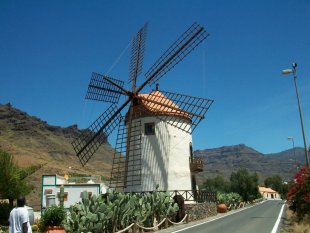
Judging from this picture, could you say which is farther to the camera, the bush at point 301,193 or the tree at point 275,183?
the tree at point 275,183

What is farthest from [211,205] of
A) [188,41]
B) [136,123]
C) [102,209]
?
[102,209]

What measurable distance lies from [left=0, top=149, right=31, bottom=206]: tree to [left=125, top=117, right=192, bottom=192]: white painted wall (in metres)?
13.8

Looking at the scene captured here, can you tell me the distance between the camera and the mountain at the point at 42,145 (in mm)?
107069

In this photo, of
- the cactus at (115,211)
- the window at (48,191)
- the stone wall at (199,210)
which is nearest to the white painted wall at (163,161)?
the stone wall at (199,210)

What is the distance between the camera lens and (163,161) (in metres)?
28.2

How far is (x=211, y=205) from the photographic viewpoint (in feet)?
110

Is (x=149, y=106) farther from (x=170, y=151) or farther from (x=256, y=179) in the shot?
(x=256, y=179)

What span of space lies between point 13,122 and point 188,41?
134 metres

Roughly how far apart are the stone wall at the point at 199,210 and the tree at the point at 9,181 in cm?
1719

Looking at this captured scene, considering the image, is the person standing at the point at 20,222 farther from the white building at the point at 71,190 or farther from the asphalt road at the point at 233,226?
the white building at the point at 71,190

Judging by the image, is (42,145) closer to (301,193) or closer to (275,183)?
(275,183)

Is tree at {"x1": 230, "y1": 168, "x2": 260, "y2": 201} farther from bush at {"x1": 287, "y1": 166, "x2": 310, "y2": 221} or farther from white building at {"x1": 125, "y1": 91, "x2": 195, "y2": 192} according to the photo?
bush at {"x1": 287, "y1": 166, "x2": 310, "y2": 221}

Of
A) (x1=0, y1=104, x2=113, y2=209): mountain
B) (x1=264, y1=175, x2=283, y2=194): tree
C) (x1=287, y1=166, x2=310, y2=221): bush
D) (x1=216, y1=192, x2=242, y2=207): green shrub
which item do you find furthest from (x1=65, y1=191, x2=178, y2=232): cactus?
(x1=264, y1=175, x2=283, y2=194): tree

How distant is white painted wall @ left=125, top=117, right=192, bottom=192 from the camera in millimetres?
28141
